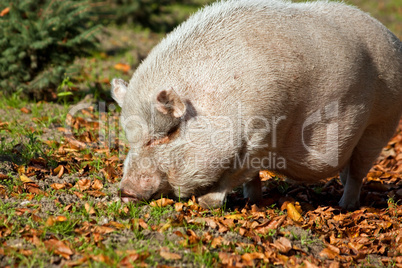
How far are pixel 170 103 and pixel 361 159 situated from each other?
252 cm

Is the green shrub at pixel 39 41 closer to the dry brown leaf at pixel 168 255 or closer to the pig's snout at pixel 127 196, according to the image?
the pig's snout at pixel 127 196

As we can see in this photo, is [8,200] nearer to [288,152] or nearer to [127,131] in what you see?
[127,131]

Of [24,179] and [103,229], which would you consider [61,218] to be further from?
[24,179]

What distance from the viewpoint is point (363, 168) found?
5.04 meters

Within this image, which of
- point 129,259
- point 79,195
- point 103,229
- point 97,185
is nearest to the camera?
point 129,259

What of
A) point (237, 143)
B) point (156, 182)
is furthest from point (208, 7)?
point (156, 182)

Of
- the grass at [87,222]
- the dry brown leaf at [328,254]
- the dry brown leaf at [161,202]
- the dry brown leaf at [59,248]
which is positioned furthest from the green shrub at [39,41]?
the dry brown leaf at [328,254]

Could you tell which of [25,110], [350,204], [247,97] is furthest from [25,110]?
[350,204]

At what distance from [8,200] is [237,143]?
208 cm

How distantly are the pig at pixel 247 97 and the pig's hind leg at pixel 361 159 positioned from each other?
0.45 metres

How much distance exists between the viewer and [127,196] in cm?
399

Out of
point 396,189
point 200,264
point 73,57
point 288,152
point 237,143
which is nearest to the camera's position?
point 200,264

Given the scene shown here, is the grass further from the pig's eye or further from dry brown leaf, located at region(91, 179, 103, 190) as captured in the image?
the pig's eye

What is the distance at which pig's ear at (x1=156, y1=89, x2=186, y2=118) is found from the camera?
139 inches
